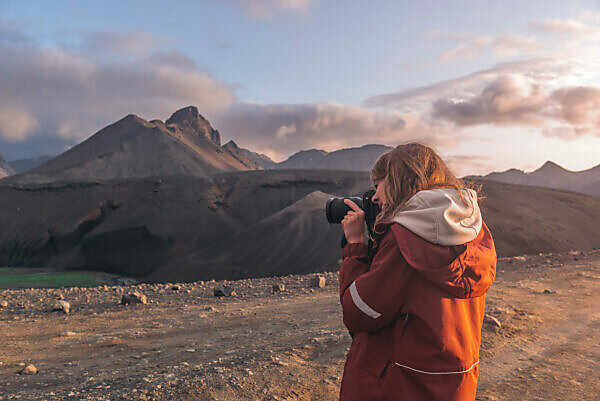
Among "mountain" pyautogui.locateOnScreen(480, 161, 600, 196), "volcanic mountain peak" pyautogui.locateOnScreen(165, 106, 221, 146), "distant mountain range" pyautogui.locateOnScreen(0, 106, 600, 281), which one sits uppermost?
"volcanic mountain peak" pyautogui.locateOnScreen(165, 106, 221, 146)

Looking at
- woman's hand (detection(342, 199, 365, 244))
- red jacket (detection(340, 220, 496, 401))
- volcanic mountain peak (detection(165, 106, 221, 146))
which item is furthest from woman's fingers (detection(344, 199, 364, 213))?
volcanic mountain peak (detection(165, 106, 221, 146))

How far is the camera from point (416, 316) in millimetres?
1652

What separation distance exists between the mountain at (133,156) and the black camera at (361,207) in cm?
7844

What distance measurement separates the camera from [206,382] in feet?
12.6

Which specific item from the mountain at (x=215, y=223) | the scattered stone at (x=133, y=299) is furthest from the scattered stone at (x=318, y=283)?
the mountain at (x=215, y=223)

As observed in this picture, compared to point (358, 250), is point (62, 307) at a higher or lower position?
lower

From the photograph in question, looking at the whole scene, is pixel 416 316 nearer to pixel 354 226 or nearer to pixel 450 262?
pixel 450 262

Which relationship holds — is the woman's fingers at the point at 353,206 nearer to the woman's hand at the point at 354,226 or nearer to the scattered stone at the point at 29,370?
the woman's hand at the point at 354,226

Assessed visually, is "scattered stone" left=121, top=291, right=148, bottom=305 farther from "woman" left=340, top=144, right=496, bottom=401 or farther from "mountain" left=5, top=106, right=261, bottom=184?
"mountain" left=5, top=106, right=261, bottom=184

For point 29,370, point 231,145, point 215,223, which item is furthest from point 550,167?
point 29,370

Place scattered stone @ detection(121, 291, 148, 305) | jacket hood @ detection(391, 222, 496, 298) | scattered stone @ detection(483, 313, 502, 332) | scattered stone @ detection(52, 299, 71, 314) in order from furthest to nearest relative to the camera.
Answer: scattered stone @ detection(121, 291, 148, 305)
scattered stone @ detection(52, 299, 71, 314)
scattered stone @ detection(483, 313, 502, 332)
jacket hood @ detection(391, 222, 496, 298)

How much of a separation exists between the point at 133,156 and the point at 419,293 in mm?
106967

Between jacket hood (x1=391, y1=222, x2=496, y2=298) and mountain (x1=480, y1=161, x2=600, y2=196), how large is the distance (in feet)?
506

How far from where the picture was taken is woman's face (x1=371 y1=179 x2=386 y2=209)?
1885 mm
